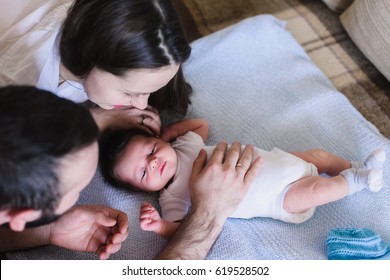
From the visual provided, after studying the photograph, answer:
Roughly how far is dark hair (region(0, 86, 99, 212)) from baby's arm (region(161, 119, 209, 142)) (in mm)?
582

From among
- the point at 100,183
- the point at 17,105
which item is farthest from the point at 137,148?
the point at 17,105

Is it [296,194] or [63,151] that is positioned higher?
[63,151]

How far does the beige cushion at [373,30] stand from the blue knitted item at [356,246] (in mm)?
652

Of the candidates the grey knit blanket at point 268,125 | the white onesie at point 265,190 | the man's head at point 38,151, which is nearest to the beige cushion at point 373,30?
the grey knit blanket at point 268,125

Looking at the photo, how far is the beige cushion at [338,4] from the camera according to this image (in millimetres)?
1784

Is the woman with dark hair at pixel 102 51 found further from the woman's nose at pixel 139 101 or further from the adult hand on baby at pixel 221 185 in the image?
the adult hand on baby at pixel 221 185

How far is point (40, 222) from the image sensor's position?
0.81 metres

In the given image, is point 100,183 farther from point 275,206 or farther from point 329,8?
point 329,8

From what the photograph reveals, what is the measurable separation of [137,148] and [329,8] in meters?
1.11

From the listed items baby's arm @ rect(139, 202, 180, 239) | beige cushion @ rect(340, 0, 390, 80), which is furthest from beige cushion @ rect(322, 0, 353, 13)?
baby's arm @ rect(139, 202, 180, 239)

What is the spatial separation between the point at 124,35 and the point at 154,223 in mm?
415

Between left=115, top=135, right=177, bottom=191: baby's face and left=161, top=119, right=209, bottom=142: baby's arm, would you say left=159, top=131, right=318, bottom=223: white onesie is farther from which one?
left=161, top=119, right=209, bottom=142: baby's arm
